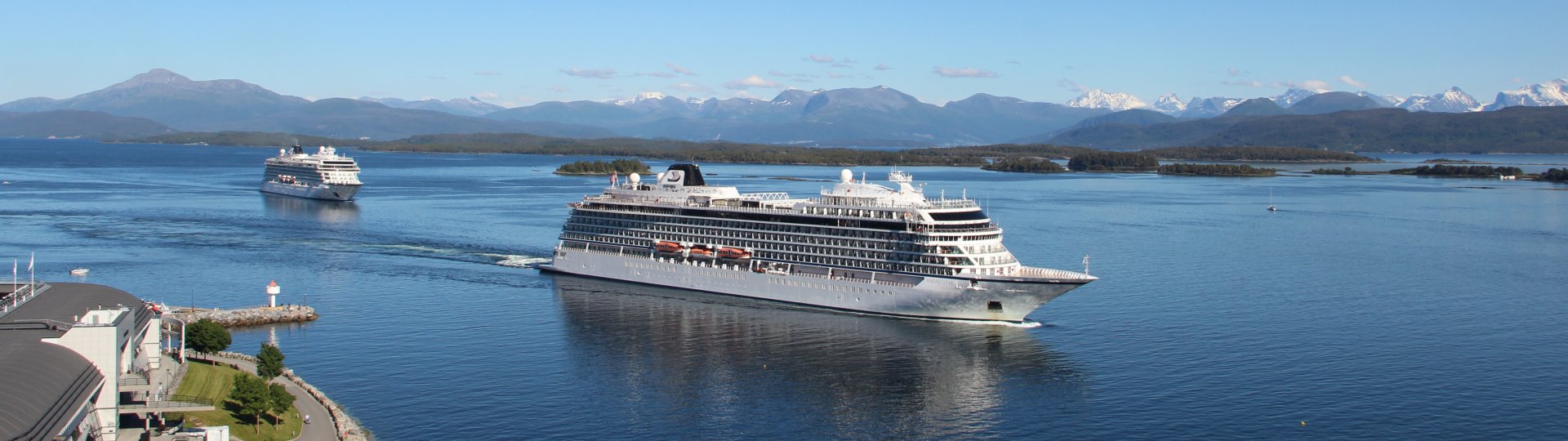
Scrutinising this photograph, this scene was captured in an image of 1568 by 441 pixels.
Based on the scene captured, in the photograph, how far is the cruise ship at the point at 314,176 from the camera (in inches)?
3191

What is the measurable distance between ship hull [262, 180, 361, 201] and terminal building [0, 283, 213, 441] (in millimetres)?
54893

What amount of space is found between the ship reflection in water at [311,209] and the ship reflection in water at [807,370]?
116 feet

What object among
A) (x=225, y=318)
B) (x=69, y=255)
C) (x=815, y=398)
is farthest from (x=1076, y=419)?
(x=69, y=255)

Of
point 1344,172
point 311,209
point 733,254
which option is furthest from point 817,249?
point 1344,172

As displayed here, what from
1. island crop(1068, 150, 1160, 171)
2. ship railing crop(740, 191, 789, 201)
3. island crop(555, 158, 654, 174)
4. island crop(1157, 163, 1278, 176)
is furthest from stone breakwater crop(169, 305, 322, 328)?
island crop(1068, 150, 1160, 171)

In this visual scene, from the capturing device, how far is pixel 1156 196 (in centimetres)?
9350

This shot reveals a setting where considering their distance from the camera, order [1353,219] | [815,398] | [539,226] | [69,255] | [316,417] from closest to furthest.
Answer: [316,417] < [815,398] < [69,255] < [539,226] < [1353,219]

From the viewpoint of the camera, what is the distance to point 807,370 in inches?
1155

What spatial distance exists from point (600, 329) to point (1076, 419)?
14143mm

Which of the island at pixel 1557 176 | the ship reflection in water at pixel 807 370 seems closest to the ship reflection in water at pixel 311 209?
the ship reflection in water at pixel 807 370

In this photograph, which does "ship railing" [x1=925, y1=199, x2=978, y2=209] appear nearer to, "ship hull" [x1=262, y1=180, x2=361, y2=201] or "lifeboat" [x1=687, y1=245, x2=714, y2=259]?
"lifeboat" [x1=687, y1=245, x2=714, y2=259]

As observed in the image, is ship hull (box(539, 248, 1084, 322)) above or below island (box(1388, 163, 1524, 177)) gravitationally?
below

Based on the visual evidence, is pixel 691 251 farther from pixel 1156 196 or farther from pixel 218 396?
pixel 1156 196

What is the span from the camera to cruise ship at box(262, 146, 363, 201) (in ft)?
266
